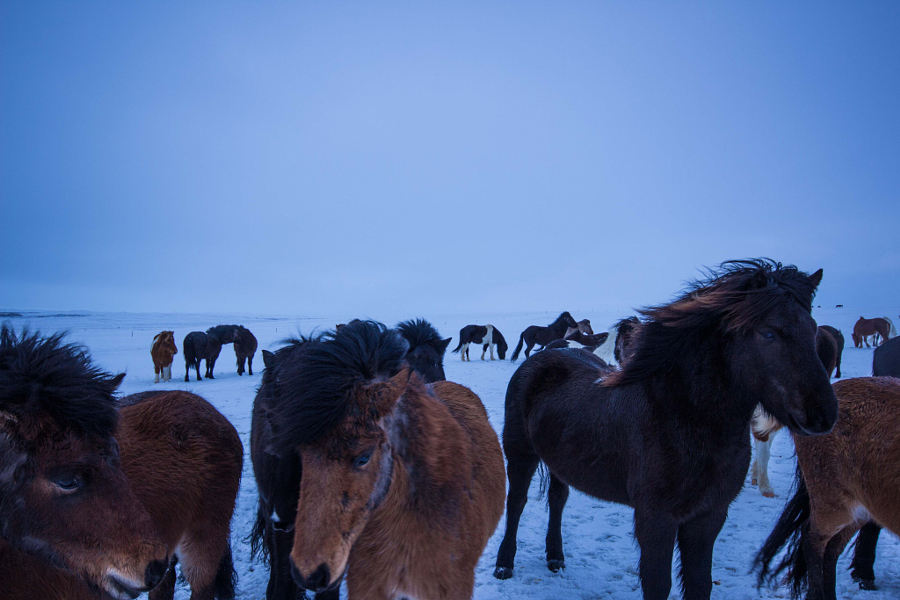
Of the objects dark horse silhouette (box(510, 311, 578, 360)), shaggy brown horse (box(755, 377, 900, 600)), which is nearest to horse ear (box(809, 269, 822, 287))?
shaggy brown horse (box(755, 377, 900, 600))

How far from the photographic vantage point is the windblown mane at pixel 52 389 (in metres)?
1.95

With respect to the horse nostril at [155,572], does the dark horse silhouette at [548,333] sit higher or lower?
higher

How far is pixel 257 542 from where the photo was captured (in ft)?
13.1

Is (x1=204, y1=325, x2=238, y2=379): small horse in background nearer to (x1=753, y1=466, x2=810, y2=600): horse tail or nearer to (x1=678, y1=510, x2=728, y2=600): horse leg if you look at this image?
(x1=678, y1=510, x2=728, y2=600): horse leg

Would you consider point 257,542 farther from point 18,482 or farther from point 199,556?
point 18,482

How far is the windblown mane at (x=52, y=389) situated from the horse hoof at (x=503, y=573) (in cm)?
339

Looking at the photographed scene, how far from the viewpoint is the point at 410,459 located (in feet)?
7.32

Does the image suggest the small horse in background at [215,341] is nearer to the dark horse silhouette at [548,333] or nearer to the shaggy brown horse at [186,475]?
the dark horse silhouette at [548,333]

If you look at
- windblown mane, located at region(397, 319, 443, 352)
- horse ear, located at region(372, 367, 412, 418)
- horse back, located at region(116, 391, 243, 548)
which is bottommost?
horse back, located at region(116, 391, 243, 548)

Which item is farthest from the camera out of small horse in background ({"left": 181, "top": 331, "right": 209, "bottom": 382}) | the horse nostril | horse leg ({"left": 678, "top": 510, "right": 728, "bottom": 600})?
small horse in background ({"left": 181, "top": 331, "right": 209, "bottom": 382})

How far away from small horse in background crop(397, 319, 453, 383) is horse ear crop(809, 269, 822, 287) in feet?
11.5

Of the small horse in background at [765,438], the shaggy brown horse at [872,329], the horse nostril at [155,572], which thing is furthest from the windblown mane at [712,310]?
the shaggy brown horse at [872,329]

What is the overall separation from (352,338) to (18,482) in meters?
1.60

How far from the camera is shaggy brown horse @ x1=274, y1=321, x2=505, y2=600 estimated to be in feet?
5.89
